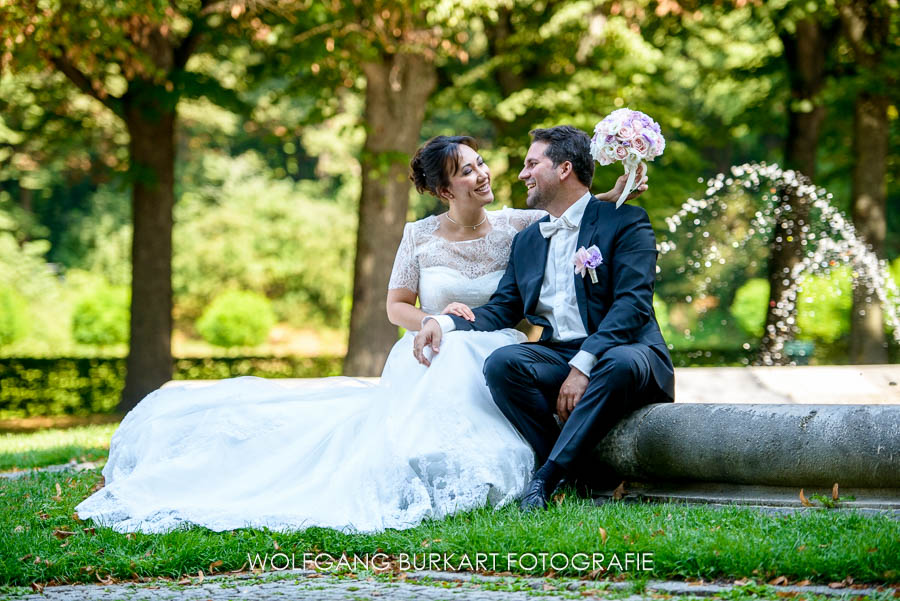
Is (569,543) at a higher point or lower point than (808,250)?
lower

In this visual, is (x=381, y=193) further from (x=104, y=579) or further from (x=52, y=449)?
(x=104, y=579)

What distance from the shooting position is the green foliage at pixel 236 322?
26125mm

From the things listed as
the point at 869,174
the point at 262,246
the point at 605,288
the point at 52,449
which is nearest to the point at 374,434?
the point at 605,288

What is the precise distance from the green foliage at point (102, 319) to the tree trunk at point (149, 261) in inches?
413

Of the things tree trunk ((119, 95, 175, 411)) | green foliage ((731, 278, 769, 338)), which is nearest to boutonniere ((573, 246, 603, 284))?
tree trunk ((119, 95, 175, 411))

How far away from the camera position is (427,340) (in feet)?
16.5

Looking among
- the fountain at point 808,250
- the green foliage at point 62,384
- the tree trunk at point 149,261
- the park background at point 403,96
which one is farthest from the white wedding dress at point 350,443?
the green foliage at point 62,384

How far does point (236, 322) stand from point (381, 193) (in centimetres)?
1509

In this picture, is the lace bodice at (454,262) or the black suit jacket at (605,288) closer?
the black suit jacket at (605,288)

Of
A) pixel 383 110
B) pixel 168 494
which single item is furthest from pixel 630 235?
pixel 383 110

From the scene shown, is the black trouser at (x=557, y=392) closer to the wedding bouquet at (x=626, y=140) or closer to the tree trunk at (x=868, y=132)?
the wedding bouquet at (x=626, y=140)

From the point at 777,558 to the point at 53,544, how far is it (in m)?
2.92

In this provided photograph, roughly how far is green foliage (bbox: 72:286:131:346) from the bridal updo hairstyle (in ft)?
61.7

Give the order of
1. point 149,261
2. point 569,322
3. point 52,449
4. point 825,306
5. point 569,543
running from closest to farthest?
point 569,543
point 569,322
point 52,449
point 149,261
point 825,306
